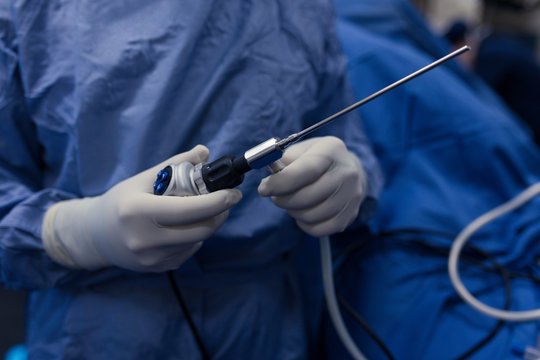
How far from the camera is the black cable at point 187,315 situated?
0.62m

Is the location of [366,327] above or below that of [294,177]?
below

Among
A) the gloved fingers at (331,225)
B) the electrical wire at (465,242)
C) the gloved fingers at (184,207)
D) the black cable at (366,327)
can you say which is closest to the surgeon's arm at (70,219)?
the gloved fingers at (184,207)

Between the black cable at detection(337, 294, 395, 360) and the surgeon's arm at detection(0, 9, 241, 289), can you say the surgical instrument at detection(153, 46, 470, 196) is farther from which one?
the black cable at detection(337, 294, 395, 360)

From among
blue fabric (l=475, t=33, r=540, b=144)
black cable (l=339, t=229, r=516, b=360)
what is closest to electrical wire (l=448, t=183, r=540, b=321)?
black cable (l=339, t=229, r=516, b=360)

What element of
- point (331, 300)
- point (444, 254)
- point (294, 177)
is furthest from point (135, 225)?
point (444, 254)

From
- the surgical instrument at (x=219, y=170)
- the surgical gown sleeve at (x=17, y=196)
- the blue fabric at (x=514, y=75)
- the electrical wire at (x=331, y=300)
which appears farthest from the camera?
the blue fabric at (x=514, y=75)

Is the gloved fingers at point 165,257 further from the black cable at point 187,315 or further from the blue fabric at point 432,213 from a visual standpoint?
the blue fabric at point 432,213

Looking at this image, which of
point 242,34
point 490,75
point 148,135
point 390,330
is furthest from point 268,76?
point 490,75

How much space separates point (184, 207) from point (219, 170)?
0.05 metres

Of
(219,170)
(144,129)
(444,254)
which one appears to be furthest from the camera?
(444,254)

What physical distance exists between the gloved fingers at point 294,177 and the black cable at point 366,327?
306 millimetres

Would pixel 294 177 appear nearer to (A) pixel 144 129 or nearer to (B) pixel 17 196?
(A) pixel 144 129

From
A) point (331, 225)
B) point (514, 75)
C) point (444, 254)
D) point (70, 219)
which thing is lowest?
point (514, 75)

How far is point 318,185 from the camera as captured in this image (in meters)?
0.55
